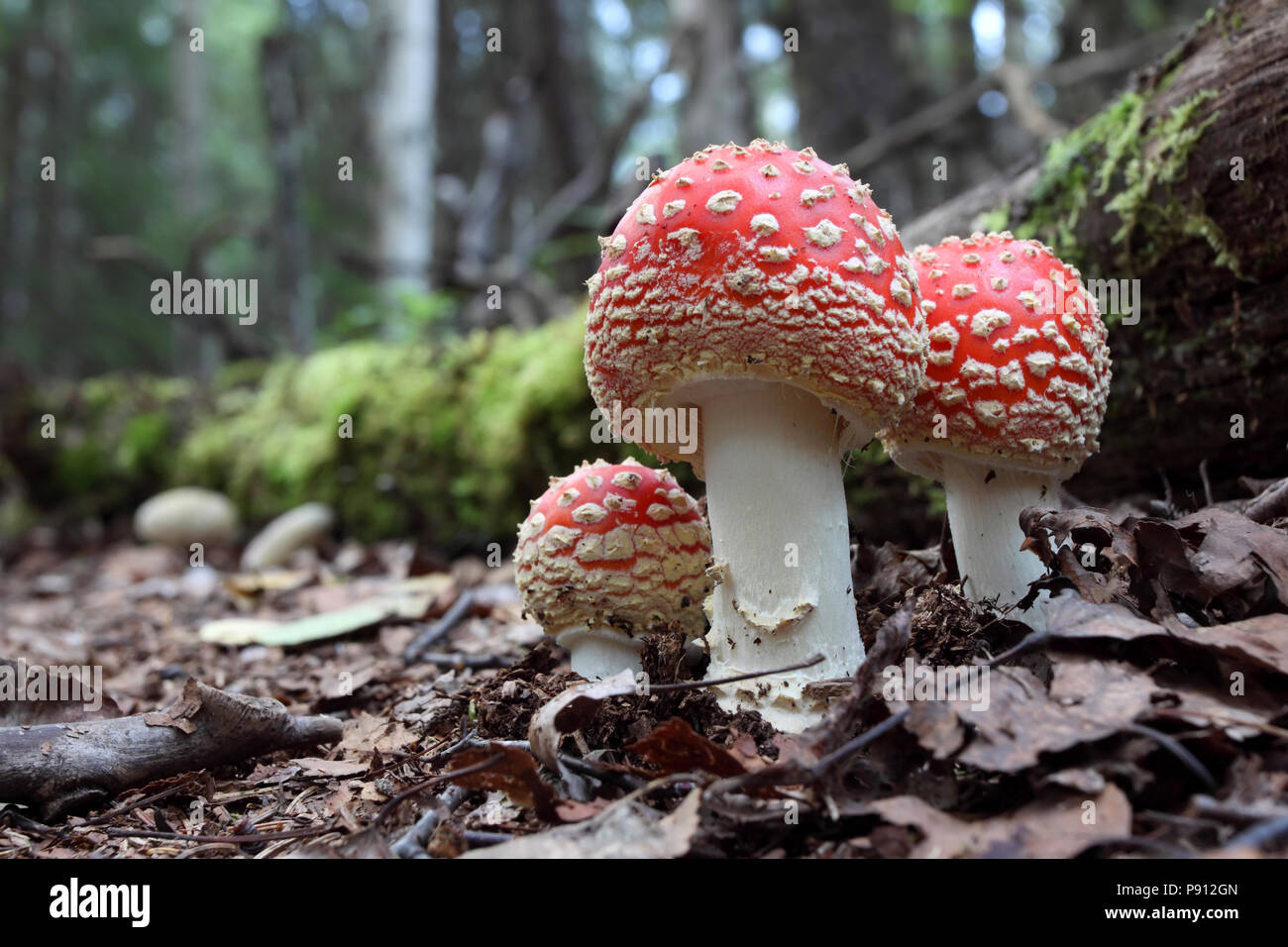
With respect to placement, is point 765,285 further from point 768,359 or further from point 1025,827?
point 1025,827

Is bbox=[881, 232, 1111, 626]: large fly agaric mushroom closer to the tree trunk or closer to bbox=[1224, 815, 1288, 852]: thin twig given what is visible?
bbox=[1224, 815, 1288, 852]: thin twig

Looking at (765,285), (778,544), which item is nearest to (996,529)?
(778,544)

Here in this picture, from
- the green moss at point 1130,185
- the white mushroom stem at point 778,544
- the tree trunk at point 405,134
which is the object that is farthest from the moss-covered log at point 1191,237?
the tree trunk at point 405,134

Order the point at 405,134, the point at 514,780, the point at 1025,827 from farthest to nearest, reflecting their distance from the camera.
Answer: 1. the point at 405,134
2. the point at 514,780
3. the point at 1025,827

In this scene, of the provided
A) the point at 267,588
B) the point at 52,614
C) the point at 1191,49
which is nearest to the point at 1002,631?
the point at 1191,49

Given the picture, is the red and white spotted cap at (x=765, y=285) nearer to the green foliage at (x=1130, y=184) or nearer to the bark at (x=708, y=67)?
the green foliage at (x=1130, y=184)

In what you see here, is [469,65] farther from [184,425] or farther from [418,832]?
[418,832]

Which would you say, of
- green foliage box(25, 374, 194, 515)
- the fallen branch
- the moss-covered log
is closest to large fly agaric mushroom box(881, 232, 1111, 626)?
the moss-covered log

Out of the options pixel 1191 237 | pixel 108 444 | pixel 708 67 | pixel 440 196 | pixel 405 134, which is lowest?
pixel 108 444
